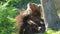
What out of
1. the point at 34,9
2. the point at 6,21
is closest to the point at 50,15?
the point at 34,9

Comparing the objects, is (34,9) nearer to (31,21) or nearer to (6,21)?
(31,21)

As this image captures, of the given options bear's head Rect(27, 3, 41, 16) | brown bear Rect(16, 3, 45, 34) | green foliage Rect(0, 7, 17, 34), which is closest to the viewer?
green foliage Rect(0, 7, 17, 34)

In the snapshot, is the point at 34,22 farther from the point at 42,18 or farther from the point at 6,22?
the point at 6,22

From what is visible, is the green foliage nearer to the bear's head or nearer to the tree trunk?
the tree trunk

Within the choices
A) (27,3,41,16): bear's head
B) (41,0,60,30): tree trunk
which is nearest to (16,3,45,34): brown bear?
(27,3,41,16): bear's head

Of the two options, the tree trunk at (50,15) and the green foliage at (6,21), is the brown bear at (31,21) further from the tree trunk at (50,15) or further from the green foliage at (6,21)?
the green foliage at (6,21)

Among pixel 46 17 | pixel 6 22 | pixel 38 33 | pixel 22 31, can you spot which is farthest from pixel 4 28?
pixel 46 17

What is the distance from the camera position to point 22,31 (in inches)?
279

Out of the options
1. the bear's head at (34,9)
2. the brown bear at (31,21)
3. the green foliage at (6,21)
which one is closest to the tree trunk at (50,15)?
the brown bear at (31,21)

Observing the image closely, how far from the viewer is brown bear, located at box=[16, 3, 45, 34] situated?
Result: 23.3ft

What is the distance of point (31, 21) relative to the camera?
7.72 meters

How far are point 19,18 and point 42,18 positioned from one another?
4.69ft

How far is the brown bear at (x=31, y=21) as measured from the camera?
7.09 m

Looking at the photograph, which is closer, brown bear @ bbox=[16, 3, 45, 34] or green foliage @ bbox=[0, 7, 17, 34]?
green foliage @ bbox=[0, 7, 17, 34]
